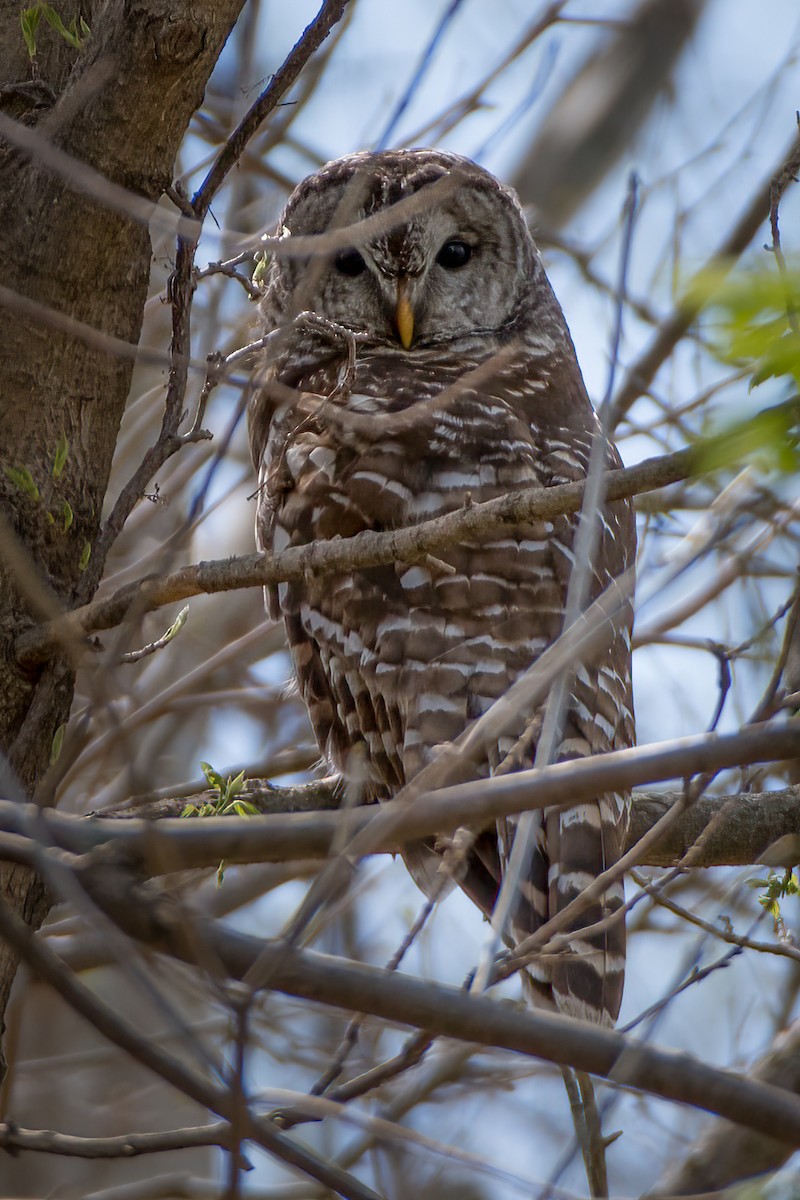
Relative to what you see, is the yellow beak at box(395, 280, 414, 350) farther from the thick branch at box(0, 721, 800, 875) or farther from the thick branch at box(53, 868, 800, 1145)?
the thick branch at box(53, 868, 800, 1145)

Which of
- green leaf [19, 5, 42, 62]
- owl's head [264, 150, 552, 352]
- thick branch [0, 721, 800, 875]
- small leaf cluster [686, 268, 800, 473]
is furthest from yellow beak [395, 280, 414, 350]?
thick branch [0, 721, 800, 875]

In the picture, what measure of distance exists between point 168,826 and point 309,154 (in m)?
4.81

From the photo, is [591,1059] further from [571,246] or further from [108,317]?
[571,246]

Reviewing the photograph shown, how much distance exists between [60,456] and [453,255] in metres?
2.45

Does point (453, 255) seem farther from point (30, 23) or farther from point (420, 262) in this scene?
point (30, 23)

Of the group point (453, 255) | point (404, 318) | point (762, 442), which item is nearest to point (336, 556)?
point (762, 442)

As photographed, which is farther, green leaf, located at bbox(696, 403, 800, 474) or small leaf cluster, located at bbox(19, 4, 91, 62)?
small leaf cluster, located at bbox(19, 4, 91, 62)

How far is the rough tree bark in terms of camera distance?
253 cm

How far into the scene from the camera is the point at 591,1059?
4.35 feet

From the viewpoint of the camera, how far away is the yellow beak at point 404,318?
4.31 meters

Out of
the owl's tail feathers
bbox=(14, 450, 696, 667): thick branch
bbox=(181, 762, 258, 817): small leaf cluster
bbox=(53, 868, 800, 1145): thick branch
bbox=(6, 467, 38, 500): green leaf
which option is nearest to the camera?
bbox=(53, 868, 800, 1145): thick branch

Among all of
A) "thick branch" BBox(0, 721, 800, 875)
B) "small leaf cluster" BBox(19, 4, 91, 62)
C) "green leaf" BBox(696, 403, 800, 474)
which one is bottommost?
"thick branch" BBox(0, 721, 800, 875)

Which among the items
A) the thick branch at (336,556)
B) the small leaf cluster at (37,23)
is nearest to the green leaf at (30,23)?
the small leaf cluster at (37,23)

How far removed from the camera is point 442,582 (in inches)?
129
